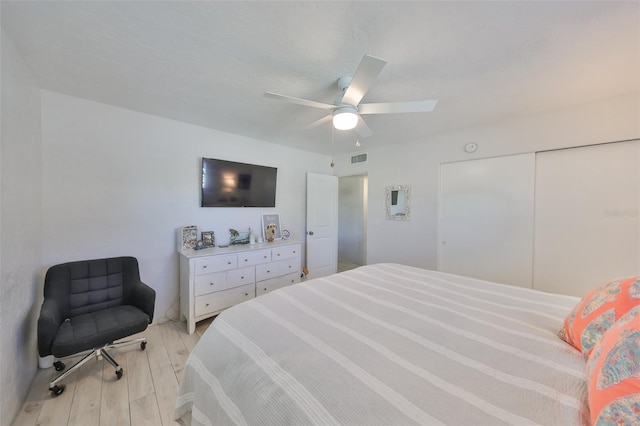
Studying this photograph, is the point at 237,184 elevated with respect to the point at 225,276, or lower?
elevated

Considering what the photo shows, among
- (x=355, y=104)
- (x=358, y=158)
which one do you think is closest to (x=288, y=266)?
(x=358, y=158)

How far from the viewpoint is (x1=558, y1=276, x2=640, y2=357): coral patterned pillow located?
85 centimetres

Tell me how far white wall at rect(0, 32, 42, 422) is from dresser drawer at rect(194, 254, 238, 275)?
1.12 meters

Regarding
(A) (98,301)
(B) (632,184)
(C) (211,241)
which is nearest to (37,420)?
(A) (98,301)

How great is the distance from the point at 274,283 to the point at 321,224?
4.54 ft

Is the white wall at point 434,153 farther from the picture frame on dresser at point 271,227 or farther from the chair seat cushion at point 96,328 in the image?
the chair seat cushion at point 96,328

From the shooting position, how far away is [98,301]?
2.00 m

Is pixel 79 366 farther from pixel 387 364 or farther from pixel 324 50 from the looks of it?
pixel 324 50

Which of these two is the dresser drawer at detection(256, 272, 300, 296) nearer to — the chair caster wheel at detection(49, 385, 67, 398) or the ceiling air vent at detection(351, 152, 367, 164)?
the chair caster wheel at detection(49, 385, 67, 398)

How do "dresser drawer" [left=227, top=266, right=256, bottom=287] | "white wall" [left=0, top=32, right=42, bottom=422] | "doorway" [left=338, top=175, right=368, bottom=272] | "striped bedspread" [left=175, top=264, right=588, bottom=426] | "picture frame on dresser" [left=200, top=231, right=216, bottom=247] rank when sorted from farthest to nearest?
"doorway" [left=338, top=175, right=368, bottom=272], "picture frame on dresser" [left=200, top=231, right=216, bottom=247], "dresser drawer" [left=227, top=266, right=256, bottom=287], "white wall" [left=0, top=32, right=42, bottom=422], "striped bedspread" [left=175, top=264, right=588, bottom=426]

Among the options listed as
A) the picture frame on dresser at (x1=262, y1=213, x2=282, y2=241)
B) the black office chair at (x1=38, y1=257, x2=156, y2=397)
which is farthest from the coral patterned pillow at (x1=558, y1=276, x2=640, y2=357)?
the picture frame on dresser at (x1=262, y1=213, x2=282, y2=241)

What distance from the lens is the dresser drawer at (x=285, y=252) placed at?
299 centimetres

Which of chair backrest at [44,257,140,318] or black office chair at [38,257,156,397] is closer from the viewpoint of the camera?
black office chair at [38,257,156,397]

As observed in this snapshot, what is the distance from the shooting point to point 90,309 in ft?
6.41
